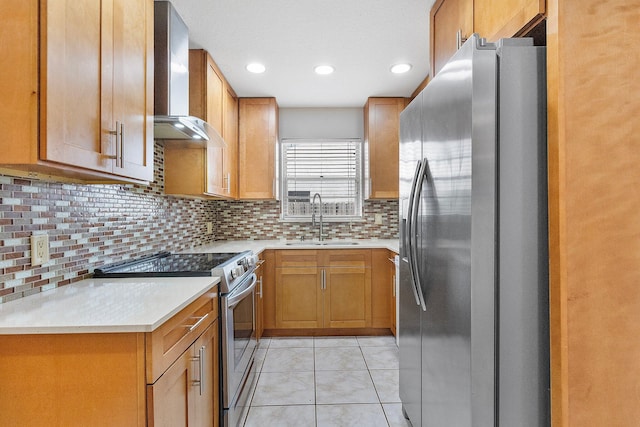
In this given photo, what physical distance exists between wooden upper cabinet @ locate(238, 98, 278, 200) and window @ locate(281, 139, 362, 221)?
0.39 meters

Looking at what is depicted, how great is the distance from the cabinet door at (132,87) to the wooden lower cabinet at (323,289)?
183 centimetres

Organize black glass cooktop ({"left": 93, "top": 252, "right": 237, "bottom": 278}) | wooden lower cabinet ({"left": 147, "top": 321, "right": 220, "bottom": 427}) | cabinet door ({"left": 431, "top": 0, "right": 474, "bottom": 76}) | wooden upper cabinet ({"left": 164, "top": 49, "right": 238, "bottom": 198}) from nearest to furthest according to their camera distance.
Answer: wooden lower cabinet ({"left": 147, "top": 321, "right": 220, "bottom": 427})
cabinet door ({"left": 431, "top": 0, "right": 474, "bottom": 76})
black glass cooktop ({"left": 93, "top": 252, "right": 237, "bottom": 278})
wooden upper cabinet ({"left": 164, "top": 49, "right": 238, "bottom": 198})

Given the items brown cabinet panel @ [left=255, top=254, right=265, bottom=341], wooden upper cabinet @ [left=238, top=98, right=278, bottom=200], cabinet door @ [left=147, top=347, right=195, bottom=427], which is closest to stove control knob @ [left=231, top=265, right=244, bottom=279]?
cabinet door @ [left=147, top=347, right=195, bottom=427]

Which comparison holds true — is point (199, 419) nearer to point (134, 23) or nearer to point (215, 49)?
point (134, 23)

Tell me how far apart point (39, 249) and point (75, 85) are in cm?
69

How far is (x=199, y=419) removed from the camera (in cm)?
140

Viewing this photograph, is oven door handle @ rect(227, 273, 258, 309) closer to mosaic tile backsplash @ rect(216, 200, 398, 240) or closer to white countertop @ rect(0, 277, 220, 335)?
white countertop @ rect(0, 277, 220, 335)

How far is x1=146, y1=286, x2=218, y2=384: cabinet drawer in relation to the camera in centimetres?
101

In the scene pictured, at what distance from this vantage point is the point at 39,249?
1.32m

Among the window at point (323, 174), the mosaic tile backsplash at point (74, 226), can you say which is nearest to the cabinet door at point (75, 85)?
the mosaic tile backsplash at point (74, 226)

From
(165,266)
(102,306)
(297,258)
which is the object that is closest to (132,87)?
(102,306)

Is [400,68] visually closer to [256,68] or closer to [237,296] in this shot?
[256,68]

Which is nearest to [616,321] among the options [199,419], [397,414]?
[397,414]

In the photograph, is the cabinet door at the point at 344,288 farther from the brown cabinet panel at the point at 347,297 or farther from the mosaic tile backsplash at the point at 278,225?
the mosaic tile backsplash at the point at 278,225
